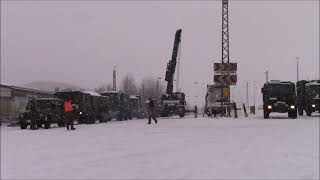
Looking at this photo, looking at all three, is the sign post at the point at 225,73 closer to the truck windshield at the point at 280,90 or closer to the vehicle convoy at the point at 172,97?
the truck windshield at the point at 280,90

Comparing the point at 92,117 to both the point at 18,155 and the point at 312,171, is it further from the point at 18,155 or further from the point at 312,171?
the point at 312,171

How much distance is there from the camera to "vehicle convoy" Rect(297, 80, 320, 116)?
153 ft

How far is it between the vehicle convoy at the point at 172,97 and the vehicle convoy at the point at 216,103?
2858mm

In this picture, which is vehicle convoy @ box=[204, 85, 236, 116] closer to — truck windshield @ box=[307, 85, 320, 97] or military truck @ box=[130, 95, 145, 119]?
truck windshield @ box=[307, 85, 320, 97]

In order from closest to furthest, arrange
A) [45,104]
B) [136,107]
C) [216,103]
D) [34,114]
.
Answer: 1. [34,114]
2. [45,104]
3. [216,103]
4. [136,107]

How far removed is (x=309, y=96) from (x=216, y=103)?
1062cm

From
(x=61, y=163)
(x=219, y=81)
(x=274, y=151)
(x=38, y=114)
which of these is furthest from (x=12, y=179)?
(x=219, y=81)

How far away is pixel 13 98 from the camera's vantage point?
58.3 m

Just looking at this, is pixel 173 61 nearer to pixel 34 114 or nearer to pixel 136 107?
pixel 136 107

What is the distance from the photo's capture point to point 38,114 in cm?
3312

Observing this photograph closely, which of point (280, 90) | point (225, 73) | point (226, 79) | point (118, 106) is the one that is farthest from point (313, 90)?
point (118, 106)

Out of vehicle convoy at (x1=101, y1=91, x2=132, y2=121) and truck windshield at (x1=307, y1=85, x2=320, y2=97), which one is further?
vehicle convoy at (x1=101, y1=91, x2=132, y2=121)

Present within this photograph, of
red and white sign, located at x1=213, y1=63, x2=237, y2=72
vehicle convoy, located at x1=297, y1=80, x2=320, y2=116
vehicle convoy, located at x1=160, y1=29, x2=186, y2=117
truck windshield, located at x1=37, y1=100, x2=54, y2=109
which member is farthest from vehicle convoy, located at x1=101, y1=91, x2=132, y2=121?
vehicle convoy, located at x1=297, y1=80, x2=320, y2=116

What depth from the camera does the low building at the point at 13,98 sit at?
4844 centimetres
